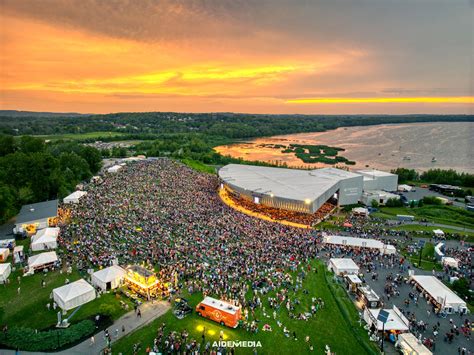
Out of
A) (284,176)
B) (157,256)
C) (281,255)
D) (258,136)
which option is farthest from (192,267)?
(258,136)

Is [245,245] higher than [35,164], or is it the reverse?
[35,164]

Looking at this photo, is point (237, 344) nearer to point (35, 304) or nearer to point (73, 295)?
point (73, 295)

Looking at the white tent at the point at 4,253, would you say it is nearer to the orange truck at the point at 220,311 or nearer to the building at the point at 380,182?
the orange truck at the point at 220,311

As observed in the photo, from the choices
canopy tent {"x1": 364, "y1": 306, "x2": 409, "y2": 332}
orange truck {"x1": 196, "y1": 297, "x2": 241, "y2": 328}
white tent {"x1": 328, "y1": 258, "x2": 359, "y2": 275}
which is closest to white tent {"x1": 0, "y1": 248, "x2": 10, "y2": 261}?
orange truck {"x1": 196, "y1": 297, "x2": 241, "y2": 328}

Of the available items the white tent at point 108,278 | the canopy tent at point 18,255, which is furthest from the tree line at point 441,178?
the canopy tent at point 18,255

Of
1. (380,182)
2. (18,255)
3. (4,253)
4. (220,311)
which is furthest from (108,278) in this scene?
(380,182)

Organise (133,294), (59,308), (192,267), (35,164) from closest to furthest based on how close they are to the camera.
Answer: (59,308) < (133,294) < (192,267) < (35,164)

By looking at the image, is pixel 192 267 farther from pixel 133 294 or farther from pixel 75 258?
pixel 75 258

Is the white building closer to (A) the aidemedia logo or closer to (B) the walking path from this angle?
(A) the aidemedia logo
